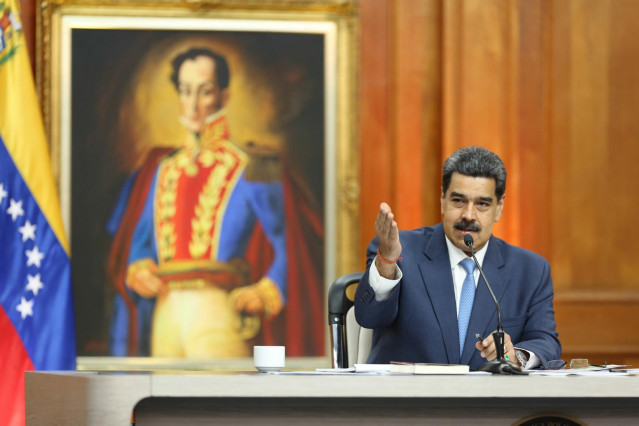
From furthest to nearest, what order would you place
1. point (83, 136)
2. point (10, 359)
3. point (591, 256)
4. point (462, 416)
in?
point (591, 256), point (83, 136), point (10, 359), point (462, 416)

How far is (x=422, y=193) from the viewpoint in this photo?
4207 millimetres

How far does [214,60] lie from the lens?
13.5 feet

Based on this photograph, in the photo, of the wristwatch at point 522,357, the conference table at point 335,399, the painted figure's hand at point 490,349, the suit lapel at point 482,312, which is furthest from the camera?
the suit lapel at point 482,312

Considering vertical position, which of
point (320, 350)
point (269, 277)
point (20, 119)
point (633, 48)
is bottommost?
point (320, 350)

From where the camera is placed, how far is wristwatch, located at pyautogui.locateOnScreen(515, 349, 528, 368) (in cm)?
238

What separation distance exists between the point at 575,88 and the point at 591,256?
0.76m

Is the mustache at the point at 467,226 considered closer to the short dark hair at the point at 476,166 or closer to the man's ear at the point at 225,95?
the short dark hair at the point at 476,166

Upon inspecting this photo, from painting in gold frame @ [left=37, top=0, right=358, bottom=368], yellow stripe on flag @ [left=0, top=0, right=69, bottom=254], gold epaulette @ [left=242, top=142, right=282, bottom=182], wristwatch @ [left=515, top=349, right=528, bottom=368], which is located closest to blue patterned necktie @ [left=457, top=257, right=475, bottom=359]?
wristwatch @ [left=515, top=349, right=528, bottom=368]

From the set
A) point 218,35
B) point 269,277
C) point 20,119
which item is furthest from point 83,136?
point 269,277

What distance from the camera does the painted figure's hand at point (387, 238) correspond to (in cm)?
228

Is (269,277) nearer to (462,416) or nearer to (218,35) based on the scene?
(218,35)

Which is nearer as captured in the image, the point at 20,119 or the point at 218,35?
the point at 20,119

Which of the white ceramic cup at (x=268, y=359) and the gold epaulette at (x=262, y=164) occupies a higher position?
the gold epaulette at (x=262, y=164)

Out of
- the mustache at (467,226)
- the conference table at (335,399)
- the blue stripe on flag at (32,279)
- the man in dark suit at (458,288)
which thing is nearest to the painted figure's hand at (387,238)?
the man in dark suit at (458,288)
